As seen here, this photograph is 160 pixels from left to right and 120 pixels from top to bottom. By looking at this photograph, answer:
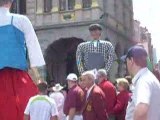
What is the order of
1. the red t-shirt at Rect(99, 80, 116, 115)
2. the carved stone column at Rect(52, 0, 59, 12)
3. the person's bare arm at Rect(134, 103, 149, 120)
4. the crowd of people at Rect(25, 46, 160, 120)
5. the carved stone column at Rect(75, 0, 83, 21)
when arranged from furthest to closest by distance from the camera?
1. the carved stone column at Rect(52, 0, 59, 12)
2. the carved stone column at Rect(75, 0, 83, 21)
3. the red t-shirt at Rect(99, 80, 116, 115)
4. the crowd of people at Rect(25, 46, 160, 120)
5. the person's bare arm at Rect(134, 103, 149, 120)

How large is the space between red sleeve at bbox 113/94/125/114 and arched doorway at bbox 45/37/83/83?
59.5 ft

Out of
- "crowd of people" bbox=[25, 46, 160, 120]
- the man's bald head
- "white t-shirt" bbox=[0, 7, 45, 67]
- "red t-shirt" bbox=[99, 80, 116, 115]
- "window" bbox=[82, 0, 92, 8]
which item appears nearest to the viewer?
"crowd of people" bbox=[25, 46, 160, 120]

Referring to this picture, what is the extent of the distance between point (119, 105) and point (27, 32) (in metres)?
4.10

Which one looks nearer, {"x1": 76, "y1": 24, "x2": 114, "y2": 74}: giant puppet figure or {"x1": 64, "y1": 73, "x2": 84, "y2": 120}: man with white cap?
{"x1": 76, "y1": 24, "x2": 114, "y2": 74}: giant puppet figure

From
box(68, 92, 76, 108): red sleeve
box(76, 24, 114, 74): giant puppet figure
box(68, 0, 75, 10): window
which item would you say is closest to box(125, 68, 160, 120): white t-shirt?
box(76, 24, 114, 74): giant puppet figure

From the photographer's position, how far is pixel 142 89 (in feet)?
14.8

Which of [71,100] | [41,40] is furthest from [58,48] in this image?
[71,100]

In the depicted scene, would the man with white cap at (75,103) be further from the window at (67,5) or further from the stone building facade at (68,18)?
the window at (67,5)

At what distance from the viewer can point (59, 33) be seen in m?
26.2

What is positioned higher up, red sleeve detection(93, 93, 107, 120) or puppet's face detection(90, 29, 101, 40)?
puppet's face detection(90, 29, 101, 40)

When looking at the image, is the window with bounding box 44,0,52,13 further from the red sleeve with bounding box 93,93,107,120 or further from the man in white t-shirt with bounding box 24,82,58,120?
the red sleeve with bounding box 93,93,107,120

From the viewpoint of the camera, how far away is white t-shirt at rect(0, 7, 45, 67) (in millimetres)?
4941

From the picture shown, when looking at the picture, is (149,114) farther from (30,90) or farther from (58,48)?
(58,48)

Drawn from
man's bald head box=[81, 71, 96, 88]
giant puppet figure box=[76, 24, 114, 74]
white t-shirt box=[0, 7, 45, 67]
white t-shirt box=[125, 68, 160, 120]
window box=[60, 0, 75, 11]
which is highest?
white t-shirt box=[0, 7, 45, 67]
